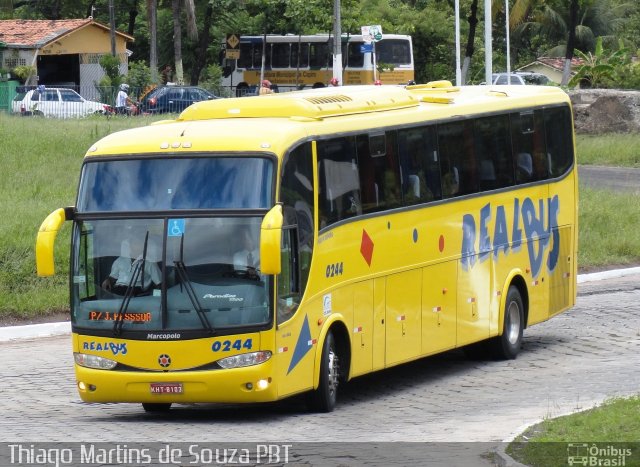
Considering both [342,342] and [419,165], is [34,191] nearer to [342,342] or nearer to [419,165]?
[419,165]

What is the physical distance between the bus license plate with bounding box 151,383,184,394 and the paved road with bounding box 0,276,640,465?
0.33 meters

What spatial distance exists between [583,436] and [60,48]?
58.9m

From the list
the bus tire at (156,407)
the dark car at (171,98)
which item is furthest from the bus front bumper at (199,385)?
the dark car at (171,98)

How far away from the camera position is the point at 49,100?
44.8 metres

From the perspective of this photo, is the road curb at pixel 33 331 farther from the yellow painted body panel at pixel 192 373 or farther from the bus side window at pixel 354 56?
the bus side window at pixel 354 56

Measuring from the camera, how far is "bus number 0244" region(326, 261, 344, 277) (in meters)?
13.8

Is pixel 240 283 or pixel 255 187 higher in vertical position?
pixel 255 187

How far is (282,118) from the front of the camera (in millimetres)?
14141

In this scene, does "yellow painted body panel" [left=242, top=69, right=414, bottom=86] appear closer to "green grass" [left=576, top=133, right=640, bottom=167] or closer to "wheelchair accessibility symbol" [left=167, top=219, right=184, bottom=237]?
"green grass" [left=576, top=133, right=640, bottom=167]

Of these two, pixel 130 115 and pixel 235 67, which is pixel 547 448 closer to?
pixel 130 115

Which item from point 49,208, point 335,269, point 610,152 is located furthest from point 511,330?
point 610,152

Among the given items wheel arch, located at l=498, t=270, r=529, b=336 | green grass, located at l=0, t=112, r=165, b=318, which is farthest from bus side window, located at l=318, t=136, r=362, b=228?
green grass, located at l=0, t=112, r=165, b=318

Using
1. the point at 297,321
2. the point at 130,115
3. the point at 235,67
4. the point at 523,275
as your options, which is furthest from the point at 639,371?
the point at 235,67

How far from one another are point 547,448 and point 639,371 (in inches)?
222
